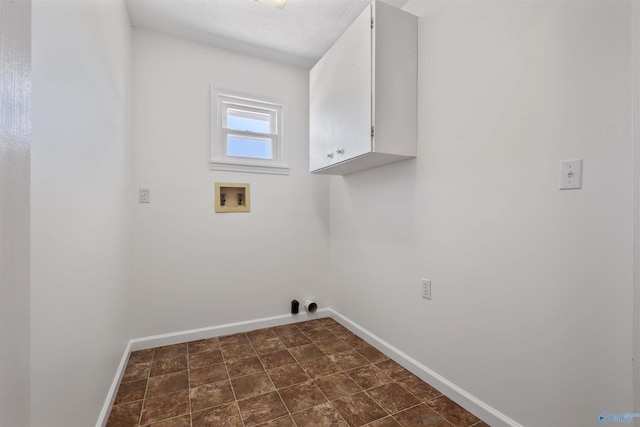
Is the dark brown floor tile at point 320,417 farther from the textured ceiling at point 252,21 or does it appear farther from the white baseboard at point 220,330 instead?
the textured ceiling at point 252,21

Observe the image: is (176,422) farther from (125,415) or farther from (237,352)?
(237,352)

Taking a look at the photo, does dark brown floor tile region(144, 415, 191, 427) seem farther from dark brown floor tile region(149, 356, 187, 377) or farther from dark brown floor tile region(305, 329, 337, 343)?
dark brown floor tile region(305, 329, 337, 343)

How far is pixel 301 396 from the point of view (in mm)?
1634

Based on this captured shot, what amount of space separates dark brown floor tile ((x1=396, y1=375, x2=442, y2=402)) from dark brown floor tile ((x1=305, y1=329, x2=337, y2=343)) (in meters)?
0.77

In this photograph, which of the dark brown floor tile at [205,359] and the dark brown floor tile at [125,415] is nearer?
the dark brown floor tile at [125,415]

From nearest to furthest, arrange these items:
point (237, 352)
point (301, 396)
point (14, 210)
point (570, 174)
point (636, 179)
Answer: point (14, 210) < point (636, 179) < point (570, 174) < point (301, 396) < point (237, 352)

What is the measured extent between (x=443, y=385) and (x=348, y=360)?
65 centimetres

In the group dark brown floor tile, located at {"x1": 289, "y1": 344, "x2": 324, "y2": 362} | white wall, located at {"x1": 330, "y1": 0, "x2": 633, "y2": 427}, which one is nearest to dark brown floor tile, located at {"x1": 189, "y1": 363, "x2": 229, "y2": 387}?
dark brown floor tile, located at {"x1": 289, "y1": 344, "x2": 324, "y2": 362}

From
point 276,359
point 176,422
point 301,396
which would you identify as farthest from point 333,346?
point 176,422

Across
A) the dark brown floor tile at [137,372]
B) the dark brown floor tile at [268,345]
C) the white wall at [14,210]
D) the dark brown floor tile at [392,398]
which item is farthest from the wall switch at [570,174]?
the dark brown floor tile at [137,372]

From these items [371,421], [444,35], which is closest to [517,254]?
[371,421]

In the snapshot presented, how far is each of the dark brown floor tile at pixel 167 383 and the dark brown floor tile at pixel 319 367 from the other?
771mm

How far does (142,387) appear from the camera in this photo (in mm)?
1729

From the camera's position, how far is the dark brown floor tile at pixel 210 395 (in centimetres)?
157
